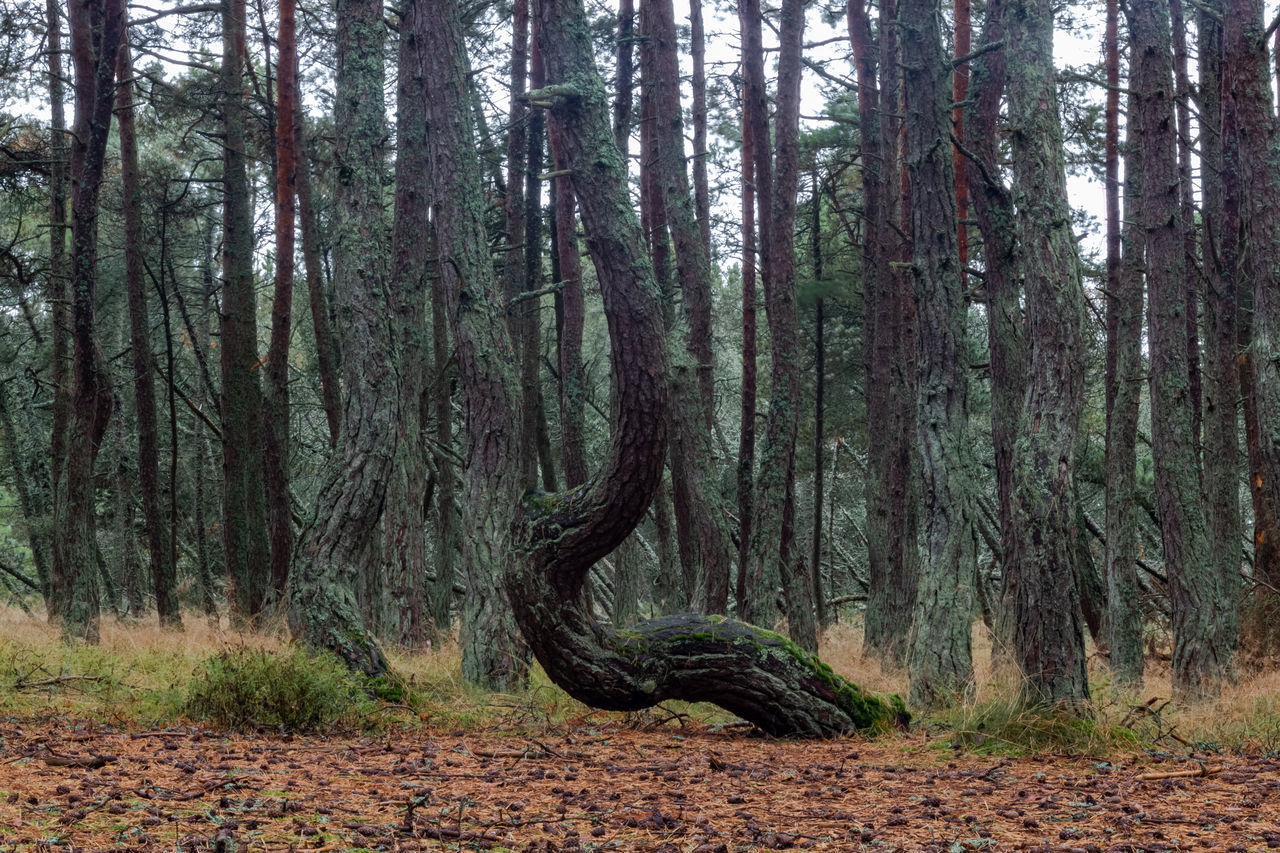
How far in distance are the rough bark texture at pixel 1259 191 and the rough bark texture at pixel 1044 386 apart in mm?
2384

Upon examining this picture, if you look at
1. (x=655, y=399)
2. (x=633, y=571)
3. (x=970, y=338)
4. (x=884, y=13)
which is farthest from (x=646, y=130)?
(x=655, y=399)

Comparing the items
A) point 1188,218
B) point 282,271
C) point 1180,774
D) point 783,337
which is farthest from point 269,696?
point 1188,218

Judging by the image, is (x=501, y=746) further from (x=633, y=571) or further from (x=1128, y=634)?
(x=1128, y=634)

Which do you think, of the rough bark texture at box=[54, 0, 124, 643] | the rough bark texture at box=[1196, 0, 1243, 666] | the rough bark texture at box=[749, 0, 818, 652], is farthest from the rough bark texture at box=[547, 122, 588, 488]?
the rough bark texture at box=[1196, 0, 1243, 666]

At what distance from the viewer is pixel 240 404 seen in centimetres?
1305

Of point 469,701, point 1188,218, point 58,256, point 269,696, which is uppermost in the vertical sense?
point 58,256

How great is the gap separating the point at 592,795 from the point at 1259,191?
7461mm

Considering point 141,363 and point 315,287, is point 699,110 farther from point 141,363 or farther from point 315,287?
point 141,363

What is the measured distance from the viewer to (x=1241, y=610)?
523 inches

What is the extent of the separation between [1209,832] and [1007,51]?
17.5ft

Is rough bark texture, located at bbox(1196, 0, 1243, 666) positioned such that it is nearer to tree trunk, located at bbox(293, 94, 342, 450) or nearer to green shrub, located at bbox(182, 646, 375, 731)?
green shrub, located at bbox(182, 646, 375, 731)

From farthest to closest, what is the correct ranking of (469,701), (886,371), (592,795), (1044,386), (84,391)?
(886,371)
(84,391)
(469,701)
(1044,386)
(592,795)

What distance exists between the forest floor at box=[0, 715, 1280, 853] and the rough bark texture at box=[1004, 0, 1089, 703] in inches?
35.0

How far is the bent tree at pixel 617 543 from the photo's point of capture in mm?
5906
